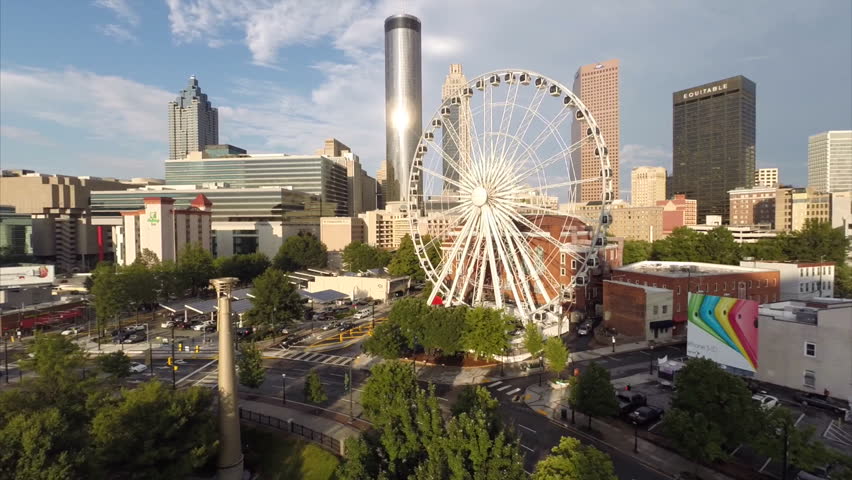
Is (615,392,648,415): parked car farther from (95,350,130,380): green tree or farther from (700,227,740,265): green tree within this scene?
(700,227,740,265): green tree

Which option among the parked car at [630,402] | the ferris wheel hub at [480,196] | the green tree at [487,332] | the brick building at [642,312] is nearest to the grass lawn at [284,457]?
the green tree at [487,332]

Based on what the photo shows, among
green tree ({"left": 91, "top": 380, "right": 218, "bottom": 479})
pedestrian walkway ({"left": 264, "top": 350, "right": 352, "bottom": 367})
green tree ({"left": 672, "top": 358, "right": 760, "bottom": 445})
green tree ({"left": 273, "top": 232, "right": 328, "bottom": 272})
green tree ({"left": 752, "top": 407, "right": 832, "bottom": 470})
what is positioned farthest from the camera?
green tree ({"left": 273, "top": 232, "right": 328, "bottom": 272})

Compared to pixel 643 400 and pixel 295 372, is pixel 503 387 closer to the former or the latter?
pixel 643 400

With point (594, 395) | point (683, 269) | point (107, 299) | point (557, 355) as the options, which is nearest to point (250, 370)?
point (557, 355)

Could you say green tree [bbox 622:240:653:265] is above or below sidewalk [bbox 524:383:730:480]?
above

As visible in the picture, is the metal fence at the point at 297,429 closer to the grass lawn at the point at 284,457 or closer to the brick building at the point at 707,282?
the grass lawn at the point at 284,457

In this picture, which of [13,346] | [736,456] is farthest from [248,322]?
[736,456]

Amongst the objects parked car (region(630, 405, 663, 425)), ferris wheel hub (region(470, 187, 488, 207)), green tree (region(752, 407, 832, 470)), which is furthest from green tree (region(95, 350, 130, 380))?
green tree (region(752, 407, 832, 470))
